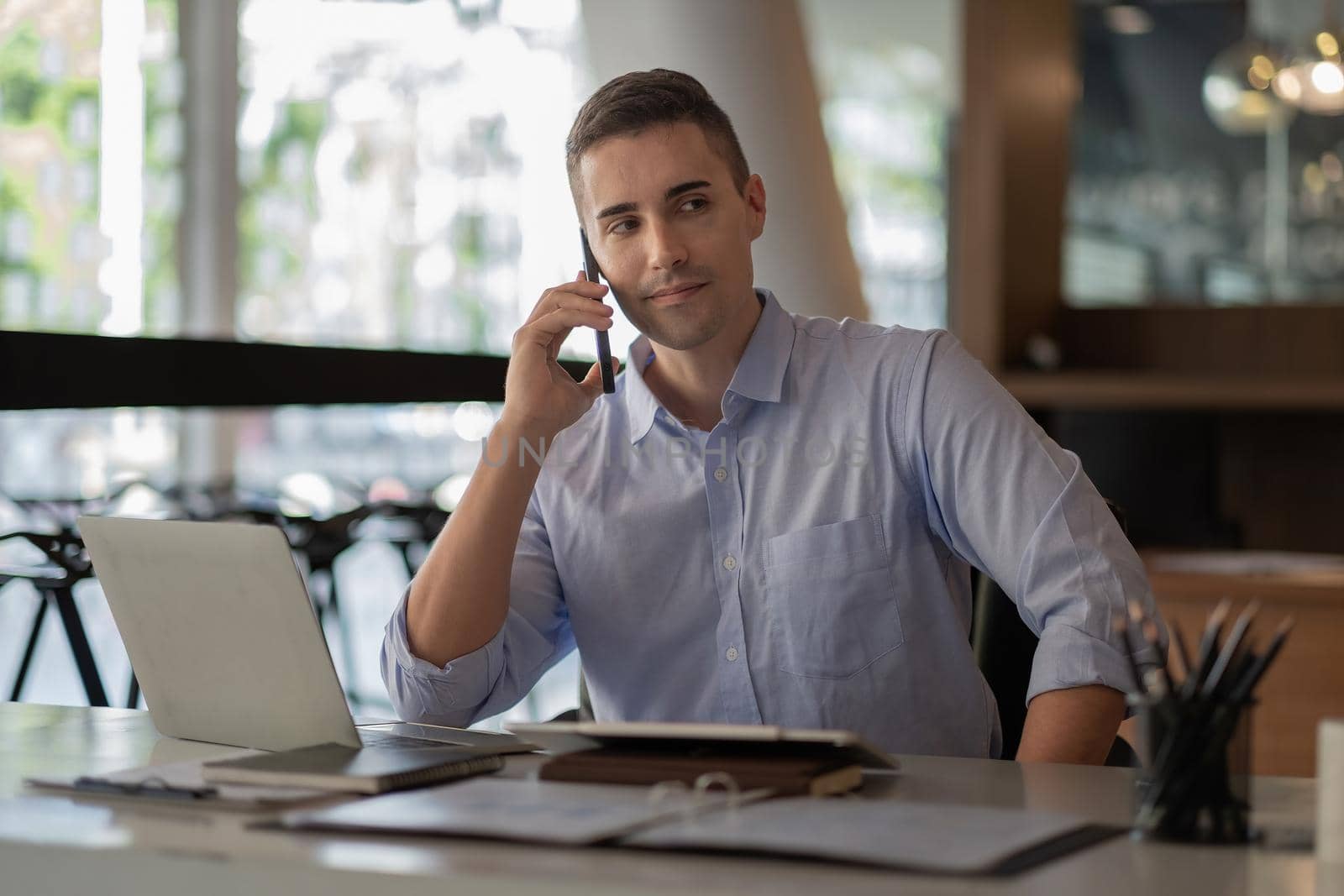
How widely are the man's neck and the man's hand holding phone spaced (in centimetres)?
15

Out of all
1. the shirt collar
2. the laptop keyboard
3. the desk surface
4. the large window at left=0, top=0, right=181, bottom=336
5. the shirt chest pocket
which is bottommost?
the laptop keyboard

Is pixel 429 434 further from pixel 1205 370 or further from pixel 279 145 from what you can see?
pixel 1205 370

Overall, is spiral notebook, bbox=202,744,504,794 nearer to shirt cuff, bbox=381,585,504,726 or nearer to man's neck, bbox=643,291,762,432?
shirt cuff, bbox=381,585,504,726

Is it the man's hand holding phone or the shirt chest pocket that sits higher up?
the man's hand holding phone

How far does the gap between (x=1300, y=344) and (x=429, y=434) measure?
2978 millimetres

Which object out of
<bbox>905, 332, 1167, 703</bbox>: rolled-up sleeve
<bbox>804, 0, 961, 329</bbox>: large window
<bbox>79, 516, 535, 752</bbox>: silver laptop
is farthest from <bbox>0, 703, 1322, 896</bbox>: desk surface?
<bbox>804, 0, 961, 329</bbox>: large window

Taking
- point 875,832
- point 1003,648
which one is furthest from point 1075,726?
point 875,832

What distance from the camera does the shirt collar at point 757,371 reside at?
178cm

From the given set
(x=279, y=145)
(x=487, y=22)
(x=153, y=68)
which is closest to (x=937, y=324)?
(x=487, y=22)

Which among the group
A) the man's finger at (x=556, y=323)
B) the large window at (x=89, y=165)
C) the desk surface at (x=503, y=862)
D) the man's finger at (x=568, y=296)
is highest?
the large window at (x=89, y=165)

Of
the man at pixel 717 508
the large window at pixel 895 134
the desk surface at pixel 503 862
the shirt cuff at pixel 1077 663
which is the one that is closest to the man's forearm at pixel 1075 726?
the shirt cuff at pixel 1077 663

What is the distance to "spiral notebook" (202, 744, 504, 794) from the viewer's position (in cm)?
115

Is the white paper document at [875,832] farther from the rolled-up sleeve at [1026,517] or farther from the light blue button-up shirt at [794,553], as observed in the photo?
the light blue button-up shirt at [794,553]

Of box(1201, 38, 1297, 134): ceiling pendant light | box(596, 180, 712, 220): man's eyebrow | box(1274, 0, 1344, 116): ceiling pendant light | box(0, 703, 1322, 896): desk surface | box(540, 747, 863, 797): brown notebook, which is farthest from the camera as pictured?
box(1201, 38, 1297, 134): ceiling pendant light
